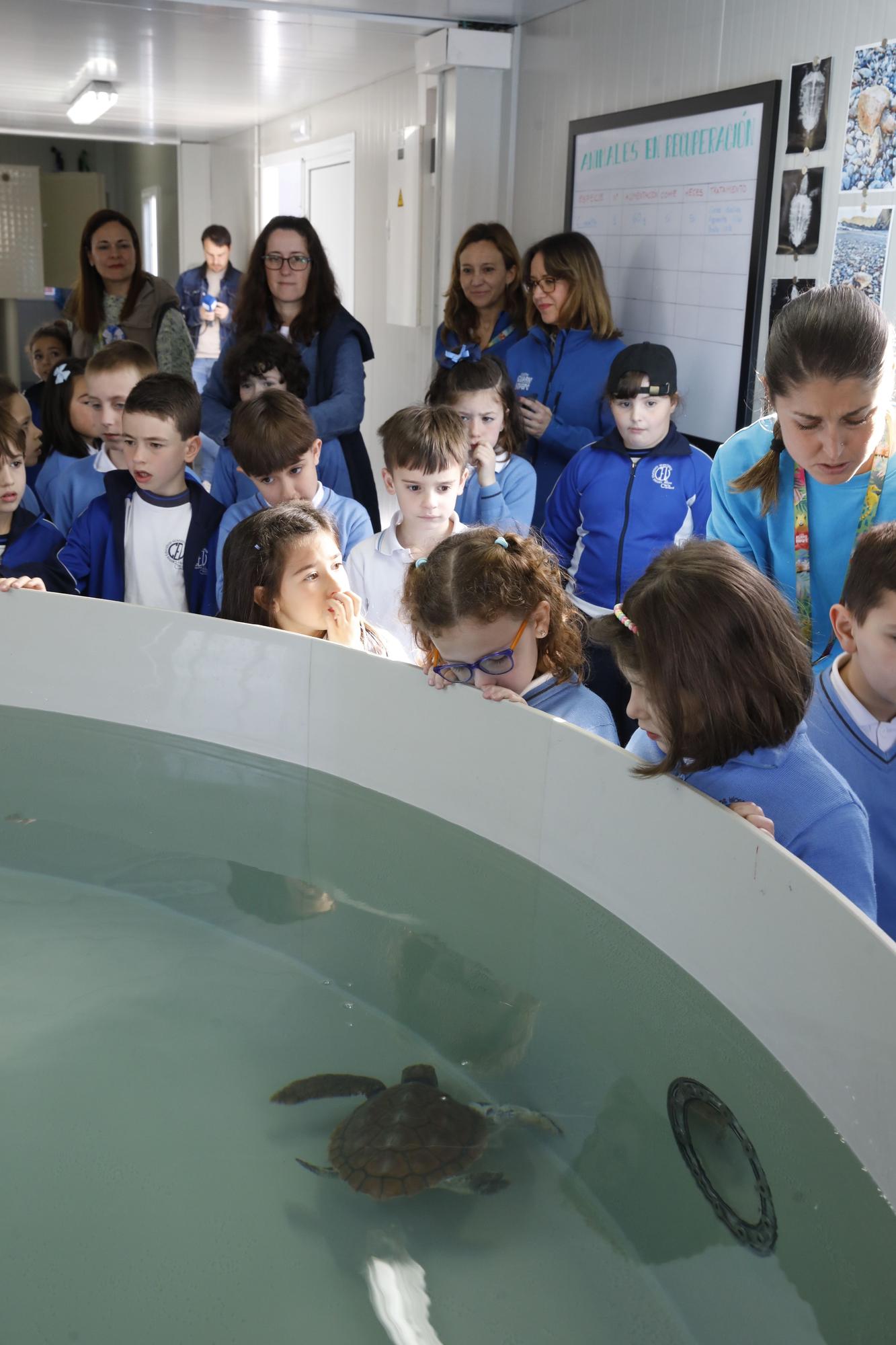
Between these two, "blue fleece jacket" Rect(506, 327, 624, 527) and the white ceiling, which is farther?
the white ceiling

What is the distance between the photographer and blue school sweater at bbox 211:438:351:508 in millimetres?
3189

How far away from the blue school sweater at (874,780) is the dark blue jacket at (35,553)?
6.27 feet

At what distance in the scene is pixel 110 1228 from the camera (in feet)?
3.33

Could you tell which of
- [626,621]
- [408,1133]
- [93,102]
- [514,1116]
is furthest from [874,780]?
[93,102]

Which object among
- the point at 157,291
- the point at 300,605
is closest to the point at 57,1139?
the point at 300,605

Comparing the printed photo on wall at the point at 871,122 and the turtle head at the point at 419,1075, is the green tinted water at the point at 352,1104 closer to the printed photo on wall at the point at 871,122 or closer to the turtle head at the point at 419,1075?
Result: the turtle head at the point at 419,1075

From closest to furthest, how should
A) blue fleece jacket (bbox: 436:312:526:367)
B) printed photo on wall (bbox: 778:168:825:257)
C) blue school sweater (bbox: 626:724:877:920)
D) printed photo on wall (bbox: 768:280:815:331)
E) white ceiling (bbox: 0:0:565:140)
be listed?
blue school sweater (bbox: 626:724:877:920) → printed photo on wall (bbox: 778:168:825:257) → printed photo on wall (bbox: 768:280:815:331) → blue fleece jacket (bbox: 436:312:526:367) → white ceiling (bbox: 0:0:565:140)

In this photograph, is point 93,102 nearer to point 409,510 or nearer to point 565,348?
point 565,348

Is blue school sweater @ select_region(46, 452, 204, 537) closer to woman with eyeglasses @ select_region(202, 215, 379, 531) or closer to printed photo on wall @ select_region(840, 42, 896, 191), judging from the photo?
woman with eyeglasses @ select_region(202, 215, 379, 531)


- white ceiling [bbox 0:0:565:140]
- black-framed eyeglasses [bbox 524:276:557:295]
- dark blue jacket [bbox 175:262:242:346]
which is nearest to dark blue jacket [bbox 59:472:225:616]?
black-framed eyeglasses [bbox 524:276:557:295]

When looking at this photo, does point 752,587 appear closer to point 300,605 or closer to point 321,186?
point 300,605

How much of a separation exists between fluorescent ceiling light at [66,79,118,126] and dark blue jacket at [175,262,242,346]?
4.00 feet

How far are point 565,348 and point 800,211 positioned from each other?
32.5 inches

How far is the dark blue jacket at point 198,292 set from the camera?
27.0 feet
